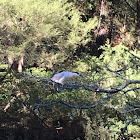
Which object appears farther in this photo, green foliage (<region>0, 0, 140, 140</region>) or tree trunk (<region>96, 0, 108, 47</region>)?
tree trunk (<region>96, 0, 108, 47</region>)

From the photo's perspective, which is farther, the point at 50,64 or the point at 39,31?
the point at 50,64

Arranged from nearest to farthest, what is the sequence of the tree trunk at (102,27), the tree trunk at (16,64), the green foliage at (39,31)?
the green foliage at (39,31), the tree trunk at (16,64), the tree trunk at (102,27)

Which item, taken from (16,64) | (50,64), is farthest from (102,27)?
(16,64)

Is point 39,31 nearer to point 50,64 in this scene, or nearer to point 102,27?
point 50,64

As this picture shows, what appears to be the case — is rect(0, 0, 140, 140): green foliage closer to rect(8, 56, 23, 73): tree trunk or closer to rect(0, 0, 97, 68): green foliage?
rect(0, 0, 97, 68): green foliage

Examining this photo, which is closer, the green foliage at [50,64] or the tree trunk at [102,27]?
the green foliage at [50,64]

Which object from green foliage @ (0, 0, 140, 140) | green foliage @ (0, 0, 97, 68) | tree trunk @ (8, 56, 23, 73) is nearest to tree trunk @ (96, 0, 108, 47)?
green foliage @ (0, 0, 97, 68)

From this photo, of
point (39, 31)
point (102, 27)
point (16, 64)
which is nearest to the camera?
point (39, 31)

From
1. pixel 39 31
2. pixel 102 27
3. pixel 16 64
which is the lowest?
pixel 16 64

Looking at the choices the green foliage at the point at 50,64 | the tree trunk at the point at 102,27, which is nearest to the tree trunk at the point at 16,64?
the green foliage at the point at 50,64

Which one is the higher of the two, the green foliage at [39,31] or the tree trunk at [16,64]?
the green foliage at [39,31]

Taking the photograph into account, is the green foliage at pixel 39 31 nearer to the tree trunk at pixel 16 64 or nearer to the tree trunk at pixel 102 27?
the tree trunk at pixel 16 64

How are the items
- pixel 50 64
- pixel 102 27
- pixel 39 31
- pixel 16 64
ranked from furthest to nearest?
1. pixel 102 27
2. pixel 50 64
3. pixel 16 64
4. pixel 39 31

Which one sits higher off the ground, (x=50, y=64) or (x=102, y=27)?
(x=102, y=27)
